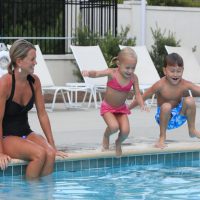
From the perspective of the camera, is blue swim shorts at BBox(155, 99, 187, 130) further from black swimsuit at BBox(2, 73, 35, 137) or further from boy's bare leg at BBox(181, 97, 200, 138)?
black swimsuit at BBox(2, 73, 35, 137)

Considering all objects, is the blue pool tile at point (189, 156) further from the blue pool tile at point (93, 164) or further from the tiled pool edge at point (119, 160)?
the blue pool tile at point (93, 164)

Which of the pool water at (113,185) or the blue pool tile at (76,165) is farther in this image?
the blue pool tile at (76,165)

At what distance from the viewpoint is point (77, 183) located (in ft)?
22.6

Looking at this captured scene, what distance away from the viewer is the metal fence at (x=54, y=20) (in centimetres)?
1609

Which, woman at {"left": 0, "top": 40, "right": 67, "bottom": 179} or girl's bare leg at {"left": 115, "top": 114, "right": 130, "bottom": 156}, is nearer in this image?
woman at {"left": 0, "top": 40, "right": 67, "bottom": 179}

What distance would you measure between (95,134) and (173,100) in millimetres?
1337

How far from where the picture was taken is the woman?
670 cm

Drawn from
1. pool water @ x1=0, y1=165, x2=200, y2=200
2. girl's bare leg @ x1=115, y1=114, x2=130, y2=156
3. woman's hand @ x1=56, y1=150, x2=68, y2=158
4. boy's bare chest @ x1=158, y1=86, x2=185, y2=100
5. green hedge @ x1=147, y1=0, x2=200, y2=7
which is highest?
green hedge @ x1=147, y1=0, x2=200, y2=7

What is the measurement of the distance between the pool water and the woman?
20 cm

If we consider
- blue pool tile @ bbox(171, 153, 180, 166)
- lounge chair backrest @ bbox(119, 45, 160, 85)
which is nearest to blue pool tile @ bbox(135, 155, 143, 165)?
blue pool tile @ bbox(171, 153, 180, 166)

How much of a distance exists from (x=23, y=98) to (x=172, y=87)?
2.08m

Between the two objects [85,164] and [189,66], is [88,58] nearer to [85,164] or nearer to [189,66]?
[189,66]

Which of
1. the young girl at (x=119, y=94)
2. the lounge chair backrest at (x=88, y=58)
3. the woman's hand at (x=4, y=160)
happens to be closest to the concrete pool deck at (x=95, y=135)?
the woman's hand at (x=4, y=160)

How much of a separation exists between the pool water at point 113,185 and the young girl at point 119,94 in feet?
1.24
